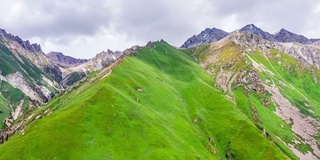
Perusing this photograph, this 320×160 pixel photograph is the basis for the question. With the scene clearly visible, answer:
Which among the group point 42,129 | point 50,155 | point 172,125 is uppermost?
point 42,129

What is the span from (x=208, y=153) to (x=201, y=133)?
82.1 ft

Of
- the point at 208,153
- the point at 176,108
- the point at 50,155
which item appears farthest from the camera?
the point at 176,108

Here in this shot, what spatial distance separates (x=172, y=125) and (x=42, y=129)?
62.8 m

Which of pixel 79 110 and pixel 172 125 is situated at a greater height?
pixel 79 110

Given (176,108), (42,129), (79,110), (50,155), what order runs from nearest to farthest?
(50,155)
(42,129)
(79,110)
(176,108)

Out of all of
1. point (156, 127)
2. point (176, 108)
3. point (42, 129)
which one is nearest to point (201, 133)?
point (176, 108)

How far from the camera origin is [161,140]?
470 feet

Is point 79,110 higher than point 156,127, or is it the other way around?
point 79,110

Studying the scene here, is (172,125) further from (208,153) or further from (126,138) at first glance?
(126,138)

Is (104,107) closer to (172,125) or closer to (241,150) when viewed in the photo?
(172,125)

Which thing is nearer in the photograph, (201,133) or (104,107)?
(104,107)

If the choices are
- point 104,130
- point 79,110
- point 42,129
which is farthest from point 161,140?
point 42,129

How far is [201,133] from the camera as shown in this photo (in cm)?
18588

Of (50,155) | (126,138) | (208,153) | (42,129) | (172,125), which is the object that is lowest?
(208,153)
